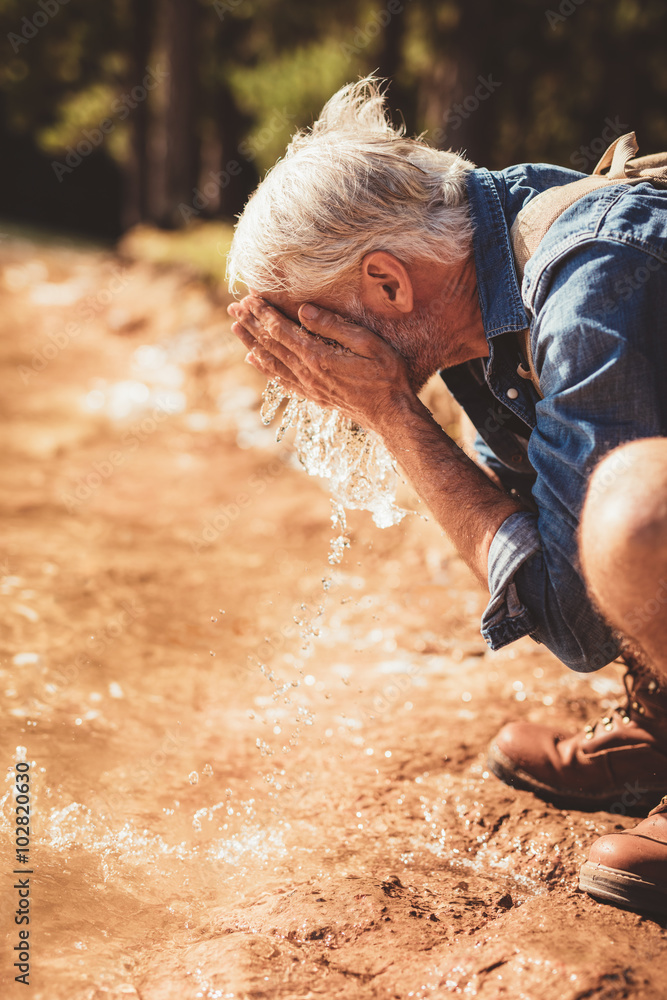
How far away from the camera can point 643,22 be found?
30.1ft

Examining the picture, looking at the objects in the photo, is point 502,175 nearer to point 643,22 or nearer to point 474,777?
point 474,777

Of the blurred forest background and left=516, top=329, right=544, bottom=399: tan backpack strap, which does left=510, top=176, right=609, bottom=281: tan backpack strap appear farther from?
the blurred forest background

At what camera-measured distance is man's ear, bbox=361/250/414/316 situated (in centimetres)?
192

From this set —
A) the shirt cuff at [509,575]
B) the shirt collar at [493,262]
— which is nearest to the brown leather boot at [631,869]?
the shirt cuff at [509,575]

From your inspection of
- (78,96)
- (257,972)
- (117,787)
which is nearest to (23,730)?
(117,787)

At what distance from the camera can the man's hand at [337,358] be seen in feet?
6.39

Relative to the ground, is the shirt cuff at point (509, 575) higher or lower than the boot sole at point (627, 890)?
higher

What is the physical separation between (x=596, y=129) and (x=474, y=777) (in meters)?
12.7

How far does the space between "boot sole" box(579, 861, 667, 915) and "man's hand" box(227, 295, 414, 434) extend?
3.46 ft

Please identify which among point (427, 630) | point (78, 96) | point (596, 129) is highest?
point (78, 96)

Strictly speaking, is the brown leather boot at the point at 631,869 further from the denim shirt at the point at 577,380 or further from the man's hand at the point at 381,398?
the man's hand at the point at 381,398

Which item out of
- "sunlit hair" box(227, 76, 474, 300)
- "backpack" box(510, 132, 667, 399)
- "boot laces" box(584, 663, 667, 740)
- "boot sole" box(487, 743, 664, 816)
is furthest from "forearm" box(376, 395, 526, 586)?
"boot sole" box(487, 743, 664, 816)

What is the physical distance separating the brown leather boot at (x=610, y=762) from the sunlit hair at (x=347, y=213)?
114cm

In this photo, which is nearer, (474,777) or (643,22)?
(474,777)
